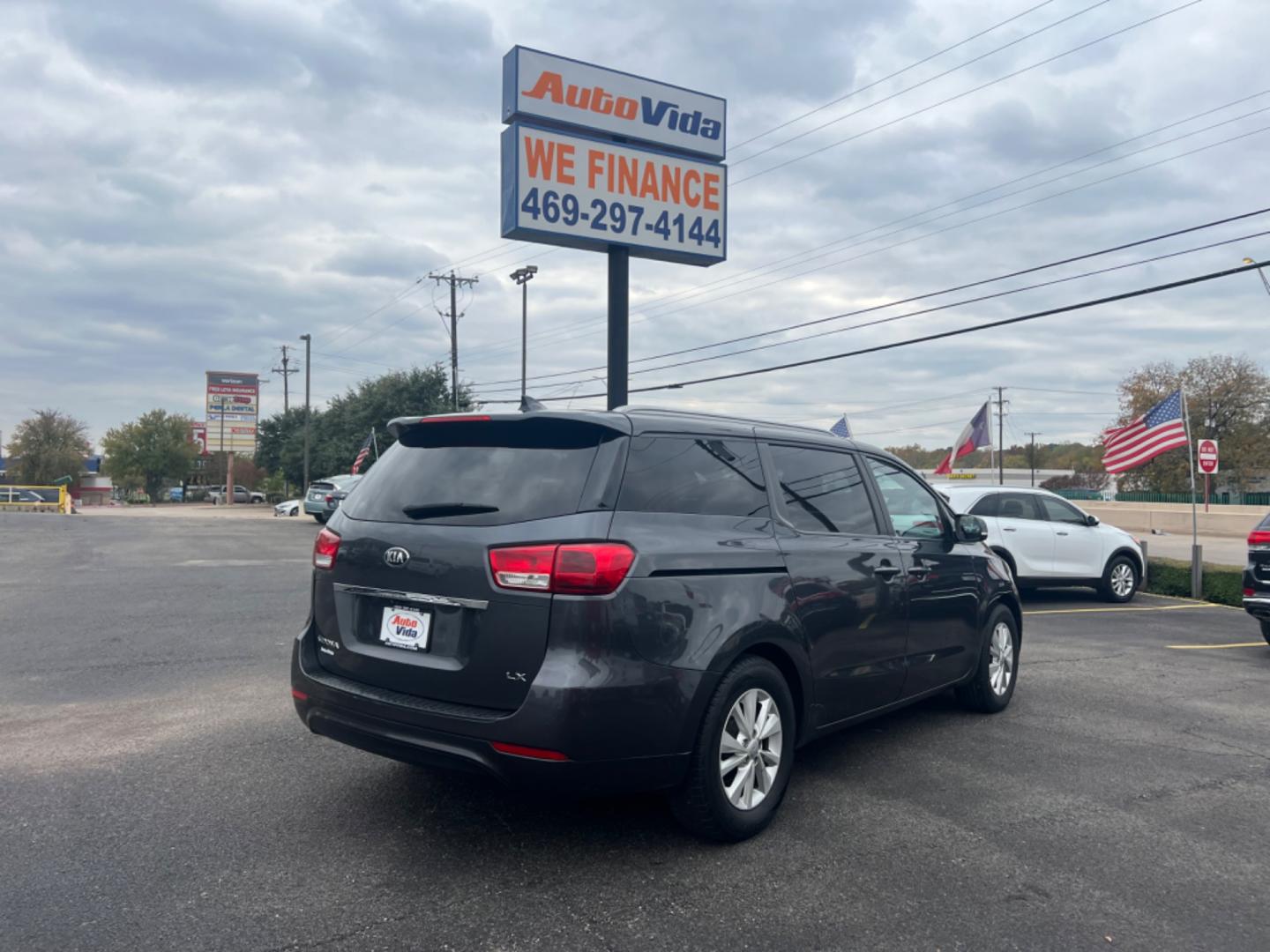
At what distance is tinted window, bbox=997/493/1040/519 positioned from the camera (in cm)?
1286

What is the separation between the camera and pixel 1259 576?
913 cm

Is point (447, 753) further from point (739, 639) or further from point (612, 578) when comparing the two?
point (739, 639)

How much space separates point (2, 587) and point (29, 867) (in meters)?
10.6

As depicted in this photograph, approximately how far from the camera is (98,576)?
45.6ft

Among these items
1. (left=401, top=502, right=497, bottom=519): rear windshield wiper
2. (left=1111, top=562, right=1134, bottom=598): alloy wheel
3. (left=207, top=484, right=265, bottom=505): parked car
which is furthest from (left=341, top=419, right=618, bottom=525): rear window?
(left=207, top=484, right=265, bottom=505): parked car

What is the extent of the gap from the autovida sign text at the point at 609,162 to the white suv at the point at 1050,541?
26.0 ft

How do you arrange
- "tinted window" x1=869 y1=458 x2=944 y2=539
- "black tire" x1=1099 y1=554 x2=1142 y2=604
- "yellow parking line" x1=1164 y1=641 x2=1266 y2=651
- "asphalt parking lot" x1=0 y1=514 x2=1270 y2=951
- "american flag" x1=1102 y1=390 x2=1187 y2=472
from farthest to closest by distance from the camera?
"american flag" x1=1102 y1=390 x2=1187 y2=472
"black tire" x1=1099 y1=554 x2=1142 y2=604
"yellow parking line" x1=1164 y1=641 x2=1266 y2=651
"tinted window" x1=869 y1=458 x2=944 y2=539
"asphalt parking lot" x1=0 y1=514 x2=1270 y2=951

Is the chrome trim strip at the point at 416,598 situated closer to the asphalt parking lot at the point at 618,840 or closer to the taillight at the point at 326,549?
the taillight at the point at 326,549

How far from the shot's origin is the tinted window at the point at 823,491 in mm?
4754

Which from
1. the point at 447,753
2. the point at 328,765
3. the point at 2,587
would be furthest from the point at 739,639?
the point at 2,587

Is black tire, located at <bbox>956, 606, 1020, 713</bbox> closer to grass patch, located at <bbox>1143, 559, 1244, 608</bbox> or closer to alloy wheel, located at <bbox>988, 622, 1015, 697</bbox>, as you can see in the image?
alloy wheel, located at <bbox>988, 622, 1015, 697</bbox>

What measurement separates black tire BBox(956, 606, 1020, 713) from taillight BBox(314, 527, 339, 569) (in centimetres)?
403

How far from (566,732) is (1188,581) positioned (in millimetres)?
14068

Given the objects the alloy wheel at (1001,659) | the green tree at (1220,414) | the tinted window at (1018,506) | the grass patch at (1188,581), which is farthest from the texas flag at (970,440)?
the green tree at (1220,414)
